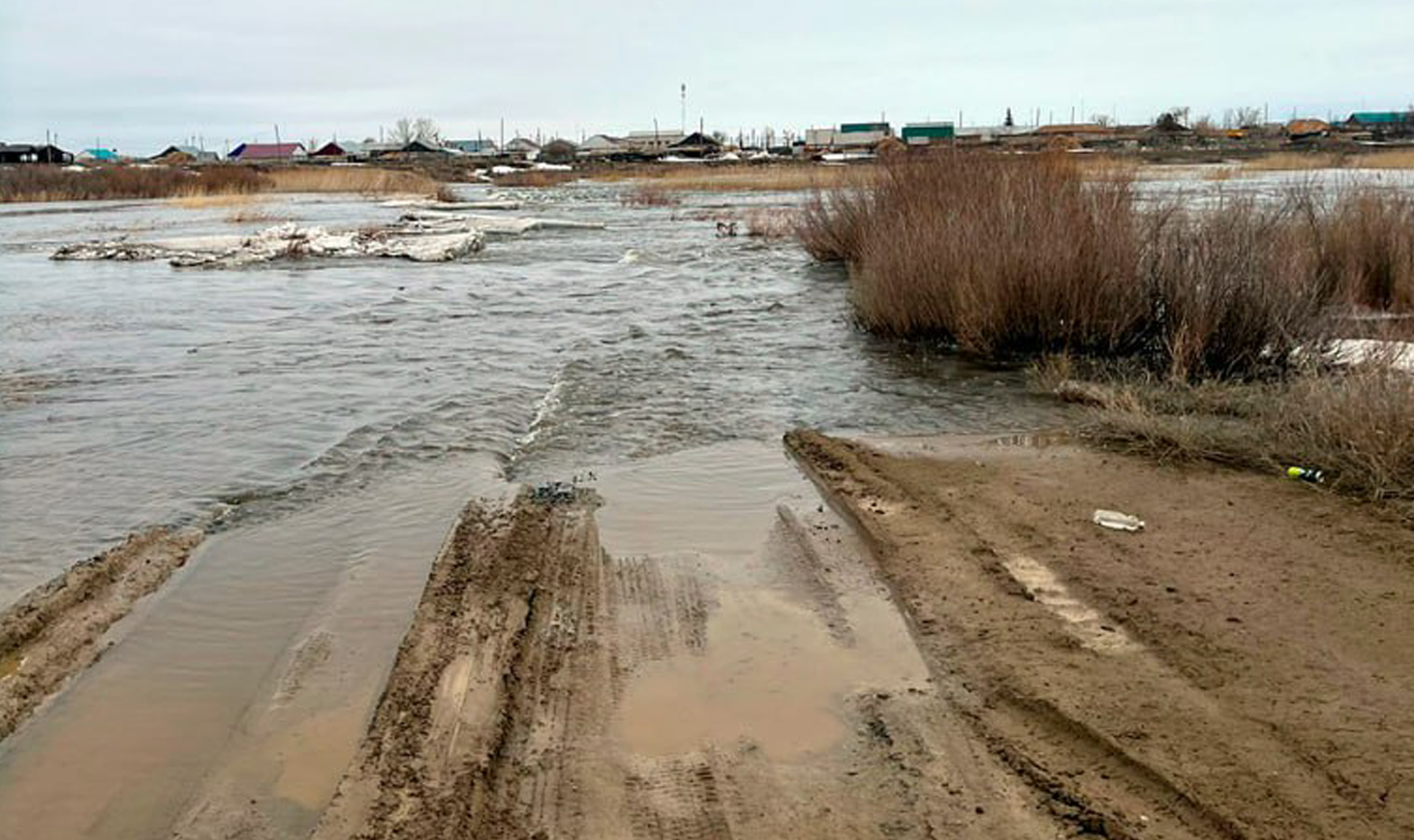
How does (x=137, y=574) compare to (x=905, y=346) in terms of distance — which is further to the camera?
(x=905, y=346)

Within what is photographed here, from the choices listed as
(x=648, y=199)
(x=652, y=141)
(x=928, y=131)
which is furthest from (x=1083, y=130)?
(x=648, y=199)

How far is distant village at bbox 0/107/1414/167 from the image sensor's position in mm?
92875

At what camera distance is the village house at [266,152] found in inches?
5281

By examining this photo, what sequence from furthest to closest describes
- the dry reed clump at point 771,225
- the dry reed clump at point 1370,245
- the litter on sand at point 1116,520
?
1. the dry reed clump at point 771,225
2. the dry reed clump at point 1370,245
3. the litter on sand at point 1116,520

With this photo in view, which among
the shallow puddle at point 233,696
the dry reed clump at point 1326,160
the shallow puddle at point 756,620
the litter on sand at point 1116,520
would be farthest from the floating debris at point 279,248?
the dry reed clump at point 1326,160

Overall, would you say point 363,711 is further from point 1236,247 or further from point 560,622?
point 1236,247

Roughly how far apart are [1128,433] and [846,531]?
279 centimetres

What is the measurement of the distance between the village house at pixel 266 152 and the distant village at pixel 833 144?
0.43 feet

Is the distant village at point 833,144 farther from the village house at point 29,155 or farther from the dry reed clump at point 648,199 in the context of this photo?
the dry reed clump at point 648,199

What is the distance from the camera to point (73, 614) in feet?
18.1

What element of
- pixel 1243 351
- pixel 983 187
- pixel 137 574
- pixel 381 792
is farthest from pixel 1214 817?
pixel 983 187

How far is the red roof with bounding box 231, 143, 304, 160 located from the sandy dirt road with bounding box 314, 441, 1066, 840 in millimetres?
142024

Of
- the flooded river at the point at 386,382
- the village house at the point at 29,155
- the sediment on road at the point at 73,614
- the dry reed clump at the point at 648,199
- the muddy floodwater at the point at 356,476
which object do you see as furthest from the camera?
the village house at the point at 29,155

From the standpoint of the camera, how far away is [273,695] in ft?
15.1
